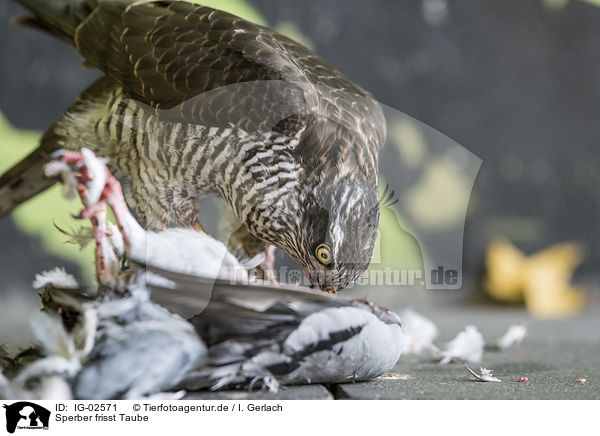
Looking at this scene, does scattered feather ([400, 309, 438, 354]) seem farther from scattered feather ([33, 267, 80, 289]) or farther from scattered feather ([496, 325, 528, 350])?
scattered feather ([33, 267, 80, 289])

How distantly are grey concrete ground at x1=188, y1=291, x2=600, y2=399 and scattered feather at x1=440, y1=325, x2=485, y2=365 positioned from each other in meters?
0.03

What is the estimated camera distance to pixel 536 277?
332cm

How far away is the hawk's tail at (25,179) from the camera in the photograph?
163 centimetres

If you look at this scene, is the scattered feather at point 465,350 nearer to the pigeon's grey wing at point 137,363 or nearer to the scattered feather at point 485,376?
the scattered feather at point 485,376

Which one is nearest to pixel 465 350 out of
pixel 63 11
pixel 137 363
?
pixel 137 363

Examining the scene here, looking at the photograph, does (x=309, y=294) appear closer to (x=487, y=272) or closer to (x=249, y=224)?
(x=249, y=224)

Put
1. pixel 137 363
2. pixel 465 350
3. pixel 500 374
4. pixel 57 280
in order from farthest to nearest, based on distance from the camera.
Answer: pixel 465 350 → pixel 500 374 → pixel 57 280 → pixel 137 363

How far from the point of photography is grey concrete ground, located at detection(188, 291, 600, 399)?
1.07 meters

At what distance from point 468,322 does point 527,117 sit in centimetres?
142

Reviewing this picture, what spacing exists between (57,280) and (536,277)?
9.48 feet

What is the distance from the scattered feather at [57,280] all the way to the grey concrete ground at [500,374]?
1.24 ft

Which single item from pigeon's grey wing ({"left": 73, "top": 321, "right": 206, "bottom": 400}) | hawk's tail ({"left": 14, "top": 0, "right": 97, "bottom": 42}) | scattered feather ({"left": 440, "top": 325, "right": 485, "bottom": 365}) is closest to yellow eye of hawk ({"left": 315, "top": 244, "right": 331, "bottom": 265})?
pigeon's grey wing ({"left": 73, "top": 321, "right": 206, "bottom": 400})

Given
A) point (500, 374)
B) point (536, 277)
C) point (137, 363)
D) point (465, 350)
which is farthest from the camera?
point (536, 277)

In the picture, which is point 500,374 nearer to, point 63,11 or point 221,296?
point 221,296
